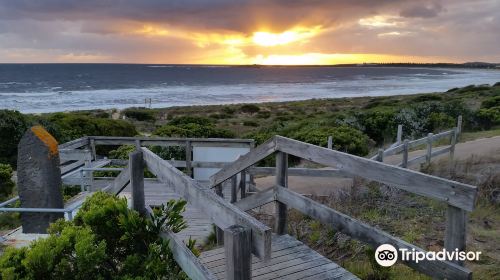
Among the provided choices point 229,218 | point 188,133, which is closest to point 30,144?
point 229,218

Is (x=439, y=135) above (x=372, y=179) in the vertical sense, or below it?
below

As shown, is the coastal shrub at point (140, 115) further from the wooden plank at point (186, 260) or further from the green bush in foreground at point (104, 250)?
the wooden plank at point (186, 260)

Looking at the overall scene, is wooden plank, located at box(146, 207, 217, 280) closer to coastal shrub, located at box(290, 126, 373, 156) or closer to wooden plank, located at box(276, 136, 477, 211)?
wooden plank, located at box(276, 136, 477, 211)

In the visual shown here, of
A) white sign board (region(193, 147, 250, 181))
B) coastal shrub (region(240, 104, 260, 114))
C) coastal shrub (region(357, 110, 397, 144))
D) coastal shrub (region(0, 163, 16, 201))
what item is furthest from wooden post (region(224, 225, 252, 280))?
coastal shrub (region(240, 104, 260, 114))

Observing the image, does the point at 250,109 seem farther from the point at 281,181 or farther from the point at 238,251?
the point at 238,251

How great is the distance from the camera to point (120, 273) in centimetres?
302

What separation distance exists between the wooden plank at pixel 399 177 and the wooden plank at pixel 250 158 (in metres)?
0.28

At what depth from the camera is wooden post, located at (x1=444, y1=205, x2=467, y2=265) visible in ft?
8.94

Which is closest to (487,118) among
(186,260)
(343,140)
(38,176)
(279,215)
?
(343,140)

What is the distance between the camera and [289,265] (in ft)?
13.6

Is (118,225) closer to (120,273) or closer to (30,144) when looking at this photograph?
(120,273)

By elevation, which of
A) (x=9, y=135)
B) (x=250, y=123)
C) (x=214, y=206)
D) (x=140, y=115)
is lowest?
(x=250, y=123)

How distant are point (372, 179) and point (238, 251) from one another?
5.06 feet

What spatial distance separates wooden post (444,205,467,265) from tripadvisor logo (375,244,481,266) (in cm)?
6
